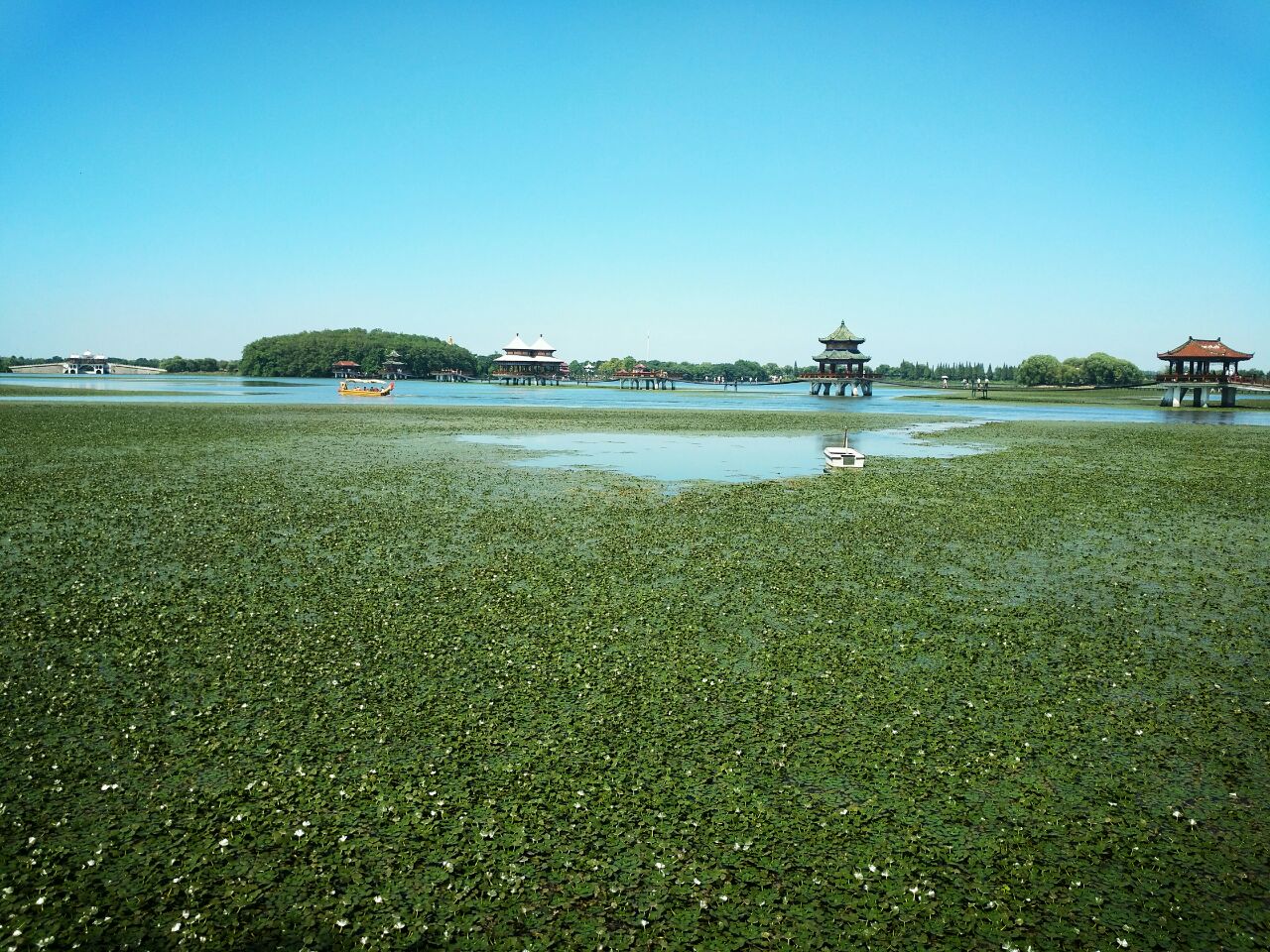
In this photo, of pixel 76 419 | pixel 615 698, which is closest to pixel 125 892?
pixel 615 698

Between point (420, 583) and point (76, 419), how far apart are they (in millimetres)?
39701

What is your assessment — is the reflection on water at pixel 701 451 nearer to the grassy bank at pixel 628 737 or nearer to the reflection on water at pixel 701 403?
the grassy bank at pixel 628 737

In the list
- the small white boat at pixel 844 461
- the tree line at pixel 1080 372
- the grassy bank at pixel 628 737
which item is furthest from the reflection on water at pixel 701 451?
the tree line at pixel 1080 372

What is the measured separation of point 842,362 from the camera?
115000 mm

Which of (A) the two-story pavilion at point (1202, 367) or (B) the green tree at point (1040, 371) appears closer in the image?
(A) the two-story pavilion at point (1202, 367)

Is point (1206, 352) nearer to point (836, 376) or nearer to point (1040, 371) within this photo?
point (836, 376)

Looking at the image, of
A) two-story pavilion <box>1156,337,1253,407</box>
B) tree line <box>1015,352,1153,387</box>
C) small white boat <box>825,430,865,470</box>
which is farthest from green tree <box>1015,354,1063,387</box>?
small white boat <box>825,430,865,470</box>

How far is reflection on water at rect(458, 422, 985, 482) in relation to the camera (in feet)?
83.5

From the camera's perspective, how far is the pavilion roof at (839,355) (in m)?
114

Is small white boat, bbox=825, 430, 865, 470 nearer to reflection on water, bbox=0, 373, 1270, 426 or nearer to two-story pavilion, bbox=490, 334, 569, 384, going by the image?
reflection on water, bbox=0, 373, 1270, 426

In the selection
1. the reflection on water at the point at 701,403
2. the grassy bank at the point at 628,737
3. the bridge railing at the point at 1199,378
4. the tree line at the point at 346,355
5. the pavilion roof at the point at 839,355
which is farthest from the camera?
the tree line at the point at 346,355

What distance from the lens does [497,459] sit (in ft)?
90.4

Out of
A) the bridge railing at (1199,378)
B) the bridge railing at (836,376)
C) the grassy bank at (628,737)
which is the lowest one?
the grassy bank at (628,737)

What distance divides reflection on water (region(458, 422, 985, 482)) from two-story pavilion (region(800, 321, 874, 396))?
73511mm
